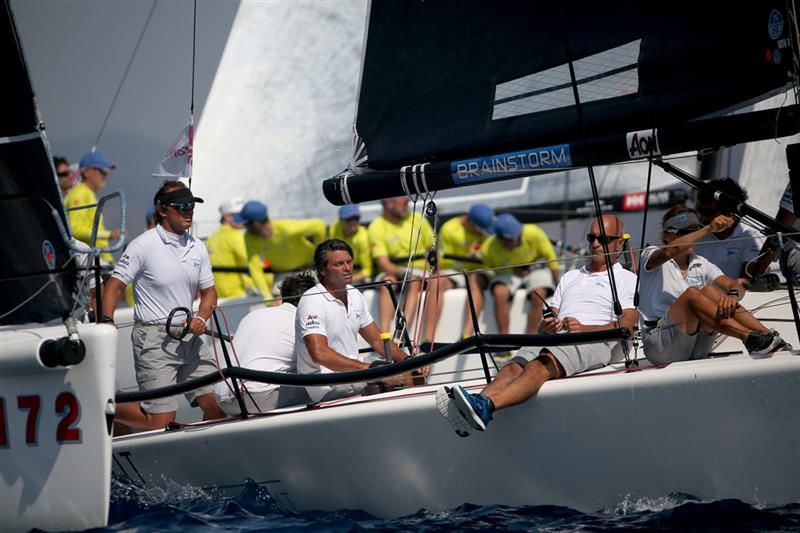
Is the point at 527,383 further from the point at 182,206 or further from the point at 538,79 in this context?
the point at 182,206

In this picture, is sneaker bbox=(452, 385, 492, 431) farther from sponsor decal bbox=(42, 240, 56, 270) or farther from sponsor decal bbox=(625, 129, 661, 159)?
sponsor decal bbox=(42, 240, 56, 270)

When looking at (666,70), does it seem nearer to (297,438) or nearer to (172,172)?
(297,438)

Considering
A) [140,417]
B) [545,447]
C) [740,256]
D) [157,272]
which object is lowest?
[545,447]

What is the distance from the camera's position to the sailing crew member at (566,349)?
420 cm

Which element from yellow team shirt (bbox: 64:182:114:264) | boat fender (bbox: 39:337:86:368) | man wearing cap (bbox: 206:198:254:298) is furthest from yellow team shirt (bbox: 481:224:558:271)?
boat fender (bbox: 39:337:86:368)

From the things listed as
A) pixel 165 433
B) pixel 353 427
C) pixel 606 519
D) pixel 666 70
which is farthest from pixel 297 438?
pixel 666 70

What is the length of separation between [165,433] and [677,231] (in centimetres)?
237

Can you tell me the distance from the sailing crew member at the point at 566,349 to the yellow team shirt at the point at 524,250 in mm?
2807

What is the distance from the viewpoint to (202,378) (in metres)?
4.75

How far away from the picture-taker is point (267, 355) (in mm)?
5164

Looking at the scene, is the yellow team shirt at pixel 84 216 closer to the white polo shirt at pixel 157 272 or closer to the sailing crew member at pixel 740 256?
the white polo shirt at pixel 157 272

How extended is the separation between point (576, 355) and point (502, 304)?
308 centimetres

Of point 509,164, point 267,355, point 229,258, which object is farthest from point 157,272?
point 229,258

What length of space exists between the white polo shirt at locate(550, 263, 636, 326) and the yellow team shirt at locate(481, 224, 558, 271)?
9.75 feet
